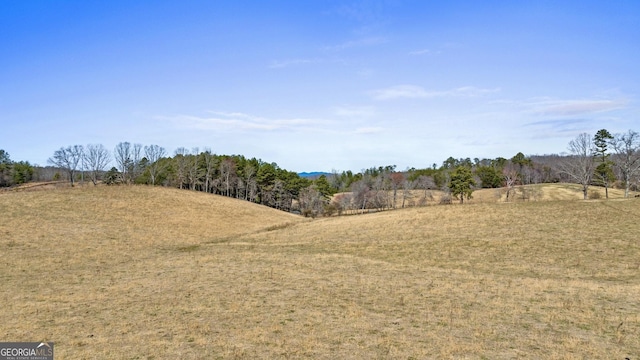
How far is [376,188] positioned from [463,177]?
4197cm

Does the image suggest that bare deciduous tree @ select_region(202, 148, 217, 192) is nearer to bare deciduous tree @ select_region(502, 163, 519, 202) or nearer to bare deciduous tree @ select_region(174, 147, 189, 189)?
bare deciduous tree @ select_region(174, 147, 189, 189)

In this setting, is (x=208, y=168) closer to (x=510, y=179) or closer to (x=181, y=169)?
(x=181, y=169)

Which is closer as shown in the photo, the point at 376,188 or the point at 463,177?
the point at 463,177

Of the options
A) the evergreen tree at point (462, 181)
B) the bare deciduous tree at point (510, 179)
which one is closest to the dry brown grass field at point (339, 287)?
the evergreen tree at point (462, 181)

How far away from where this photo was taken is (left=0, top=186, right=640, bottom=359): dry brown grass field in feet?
42.4

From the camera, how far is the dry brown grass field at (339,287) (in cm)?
1294

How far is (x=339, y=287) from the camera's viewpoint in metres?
21.2

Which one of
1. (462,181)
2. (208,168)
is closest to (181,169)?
(208,168)

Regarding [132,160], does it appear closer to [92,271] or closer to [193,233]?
[193,233]

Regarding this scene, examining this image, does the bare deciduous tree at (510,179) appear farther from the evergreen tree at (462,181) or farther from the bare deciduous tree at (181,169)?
the bare deciduous tree at (181,169)

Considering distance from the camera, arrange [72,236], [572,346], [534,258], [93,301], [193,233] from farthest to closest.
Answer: [193,233], [72,236], [534,258], [93,301], [572,346]

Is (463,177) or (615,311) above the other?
(463,177)

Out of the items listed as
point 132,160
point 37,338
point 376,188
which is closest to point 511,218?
point 37,338

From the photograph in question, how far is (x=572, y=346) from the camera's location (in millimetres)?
12469
